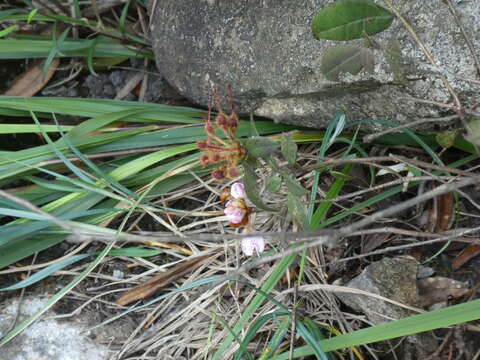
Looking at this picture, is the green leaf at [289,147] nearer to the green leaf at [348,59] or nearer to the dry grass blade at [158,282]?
the green leaf at [348,59]

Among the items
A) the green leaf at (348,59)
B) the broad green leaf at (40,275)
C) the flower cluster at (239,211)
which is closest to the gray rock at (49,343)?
the broad green leaf at (40,275)

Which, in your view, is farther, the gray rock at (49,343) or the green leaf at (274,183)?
the gray rock at (49,343)

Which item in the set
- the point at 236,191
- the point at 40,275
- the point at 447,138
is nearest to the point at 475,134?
the point at 447,138

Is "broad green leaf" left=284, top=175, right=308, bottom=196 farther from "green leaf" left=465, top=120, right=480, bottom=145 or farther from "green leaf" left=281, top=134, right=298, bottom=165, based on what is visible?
"green leaf" left=465, top=120, right=480, bottom=145

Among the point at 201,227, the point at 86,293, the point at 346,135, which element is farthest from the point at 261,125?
the point at 86,293

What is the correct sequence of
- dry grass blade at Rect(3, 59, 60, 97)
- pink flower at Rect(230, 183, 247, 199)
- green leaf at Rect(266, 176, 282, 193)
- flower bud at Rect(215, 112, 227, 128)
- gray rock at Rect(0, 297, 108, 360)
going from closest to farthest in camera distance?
1. flower bud at Rect(215, 112, 227, 128)
2. green leaf at Rect(266, 176, 282, 193)
3. pink flower at Rect(230, 183, 247, 199)
4. gray rock at Rect(0, 297, 108, 360)
5. dry grass blade at Rect(3, 59, 60, 97)

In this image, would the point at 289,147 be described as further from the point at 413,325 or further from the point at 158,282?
the point at 158,282

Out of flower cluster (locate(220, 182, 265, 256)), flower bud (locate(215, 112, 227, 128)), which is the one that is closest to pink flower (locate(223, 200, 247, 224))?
flower cluster (locate(220, 182, 265, 256))
